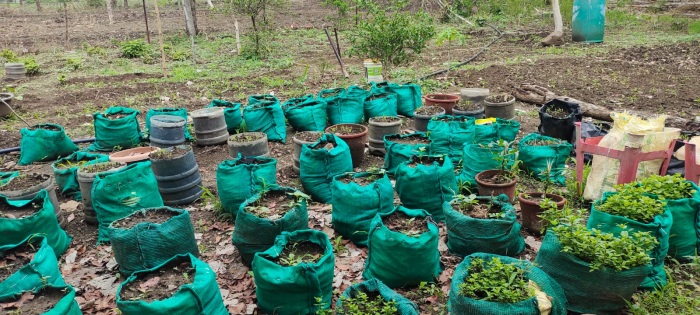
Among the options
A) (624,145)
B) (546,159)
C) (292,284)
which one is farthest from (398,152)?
(292,284)

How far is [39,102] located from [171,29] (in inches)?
397

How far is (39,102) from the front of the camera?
878cm

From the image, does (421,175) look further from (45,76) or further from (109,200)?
(45,76)

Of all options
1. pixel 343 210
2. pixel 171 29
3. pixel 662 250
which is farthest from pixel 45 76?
pixel 662 250

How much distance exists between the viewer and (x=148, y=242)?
3.47 m

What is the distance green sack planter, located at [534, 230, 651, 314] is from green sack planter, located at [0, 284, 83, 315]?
294cm

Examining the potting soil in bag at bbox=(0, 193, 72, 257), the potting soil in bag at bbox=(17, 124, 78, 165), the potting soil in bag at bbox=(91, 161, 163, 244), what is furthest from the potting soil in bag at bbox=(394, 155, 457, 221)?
the potting soil in bag at bbox=(17, 124, 78, 165)

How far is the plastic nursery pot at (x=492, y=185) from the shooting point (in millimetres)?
4280

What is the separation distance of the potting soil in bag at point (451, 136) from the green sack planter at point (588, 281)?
2.24m

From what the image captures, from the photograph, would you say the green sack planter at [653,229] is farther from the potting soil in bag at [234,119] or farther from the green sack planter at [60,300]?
the potting soil in bag at [234,119]

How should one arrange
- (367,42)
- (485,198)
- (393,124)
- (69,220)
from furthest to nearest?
(367,42) < (393,124) < (69,220) < (485,198)

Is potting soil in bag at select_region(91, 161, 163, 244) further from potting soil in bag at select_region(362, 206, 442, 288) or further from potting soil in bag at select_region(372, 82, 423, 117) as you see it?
potting soil in bag at select_region(372, 82, 423, 117)

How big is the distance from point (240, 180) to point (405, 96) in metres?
3.72

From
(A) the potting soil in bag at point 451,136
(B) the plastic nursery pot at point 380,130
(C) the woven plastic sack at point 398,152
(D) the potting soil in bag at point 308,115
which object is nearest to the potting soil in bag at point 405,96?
(D) the potting soil in bag at point 308,115
